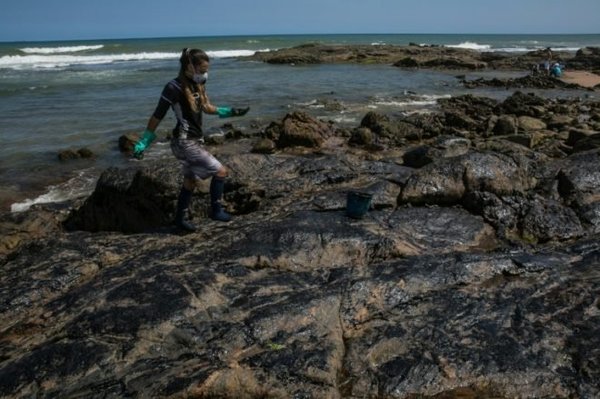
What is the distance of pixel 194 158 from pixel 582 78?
37.0m

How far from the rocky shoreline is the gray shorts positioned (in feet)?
2.44

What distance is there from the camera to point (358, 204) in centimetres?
685

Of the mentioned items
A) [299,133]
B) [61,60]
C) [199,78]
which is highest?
[61,60]

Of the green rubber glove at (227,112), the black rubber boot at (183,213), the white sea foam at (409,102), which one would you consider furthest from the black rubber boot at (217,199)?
the white sea foam at (409,102)

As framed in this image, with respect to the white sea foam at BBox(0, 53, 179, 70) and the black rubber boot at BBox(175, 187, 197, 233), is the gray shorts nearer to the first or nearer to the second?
the black rubber boot at BBox(175, 187, 197, 233)

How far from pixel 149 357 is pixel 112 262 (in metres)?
2.05

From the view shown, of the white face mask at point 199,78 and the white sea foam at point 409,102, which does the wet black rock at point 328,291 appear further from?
the white sea foam at point 409,102

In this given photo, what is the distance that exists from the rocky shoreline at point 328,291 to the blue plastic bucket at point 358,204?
20 centimetres

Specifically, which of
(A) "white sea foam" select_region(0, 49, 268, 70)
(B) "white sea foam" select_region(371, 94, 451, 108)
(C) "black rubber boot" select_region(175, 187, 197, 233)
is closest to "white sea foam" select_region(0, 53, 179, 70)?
(A) "white sea foam" select_region(0, 49, 268, 70)

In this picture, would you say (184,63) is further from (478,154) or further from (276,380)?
(478,154)

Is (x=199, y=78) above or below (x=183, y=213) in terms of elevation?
above

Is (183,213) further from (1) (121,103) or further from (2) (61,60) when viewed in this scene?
(2) (61,60)

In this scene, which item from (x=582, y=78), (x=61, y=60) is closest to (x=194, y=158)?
(x=582, y=78)

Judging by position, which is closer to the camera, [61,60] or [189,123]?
[189,123]
